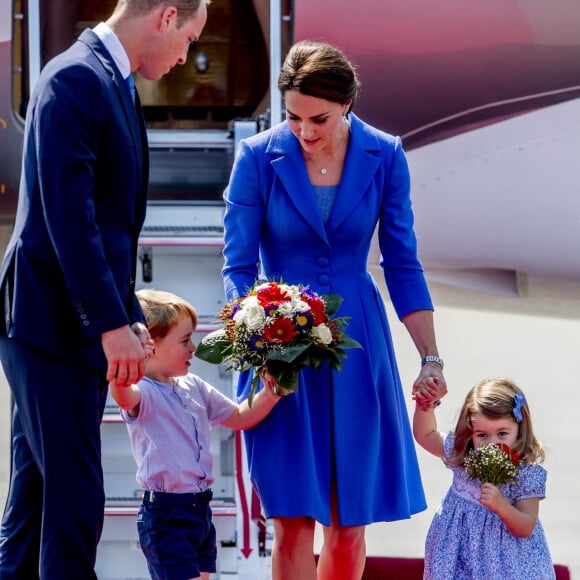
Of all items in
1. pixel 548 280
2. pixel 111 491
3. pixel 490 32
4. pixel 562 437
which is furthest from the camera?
pixel 562 437

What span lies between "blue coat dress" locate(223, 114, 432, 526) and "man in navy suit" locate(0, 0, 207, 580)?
1.87ft

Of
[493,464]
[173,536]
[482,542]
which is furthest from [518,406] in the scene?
[173,536]

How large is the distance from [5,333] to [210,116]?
3305 mm

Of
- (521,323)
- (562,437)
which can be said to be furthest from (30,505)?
(521,323)

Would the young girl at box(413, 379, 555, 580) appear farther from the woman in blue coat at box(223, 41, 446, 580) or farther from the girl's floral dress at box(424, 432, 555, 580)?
the woman in blue coat at box(223, 41, 446, 580)

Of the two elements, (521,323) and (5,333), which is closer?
(5,333)

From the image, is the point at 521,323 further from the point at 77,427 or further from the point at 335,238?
the point at 77,427

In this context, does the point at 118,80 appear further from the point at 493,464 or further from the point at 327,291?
the point at 493,464

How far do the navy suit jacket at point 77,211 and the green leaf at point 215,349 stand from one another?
322mm

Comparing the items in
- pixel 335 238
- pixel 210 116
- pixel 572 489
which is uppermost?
pixel 210 116

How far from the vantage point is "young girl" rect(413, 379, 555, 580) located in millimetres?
3422

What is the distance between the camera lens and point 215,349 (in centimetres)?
297

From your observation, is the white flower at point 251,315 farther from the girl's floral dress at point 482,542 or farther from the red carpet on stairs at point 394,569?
the red carpet on stairs at point 394,569

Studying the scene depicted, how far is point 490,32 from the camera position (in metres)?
4.98
